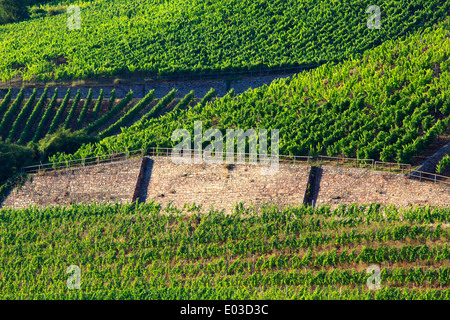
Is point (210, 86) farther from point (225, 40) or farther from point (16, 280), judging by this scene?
point (16, 280)

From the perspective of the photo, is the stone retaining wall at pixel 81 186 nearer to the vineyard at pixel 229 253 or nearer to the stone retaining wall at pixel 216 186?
the stone retaining wall at pixel 216 186

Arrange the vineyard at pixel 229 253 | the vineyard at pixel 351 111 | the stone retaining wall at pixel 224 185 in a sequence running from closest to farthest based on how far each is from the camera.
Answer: the vineyard at pixel 229 253, the stone retaining wall at pixel 224 185, the vineyard at pixel 351 111

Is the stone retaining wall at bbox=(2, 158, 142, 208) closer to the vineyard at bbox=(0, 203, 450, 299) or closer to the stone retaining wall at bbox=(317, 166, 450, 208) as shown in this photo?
the vineyard at bbox=(0, 203, 450, 299)

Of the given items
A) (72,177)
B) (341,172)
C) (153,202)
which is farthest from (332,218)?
(72,177)

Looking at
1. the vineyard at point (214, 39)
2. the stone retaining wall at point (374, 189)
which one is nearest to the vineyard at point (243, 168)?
the stone retaining wall at point (374, 189)

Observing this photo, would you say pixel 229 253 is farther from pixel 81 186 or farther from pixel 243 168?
pixel 81 186

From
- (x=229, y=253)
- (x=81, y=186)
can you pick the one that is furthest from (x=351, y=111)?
(x=81, y=186)
